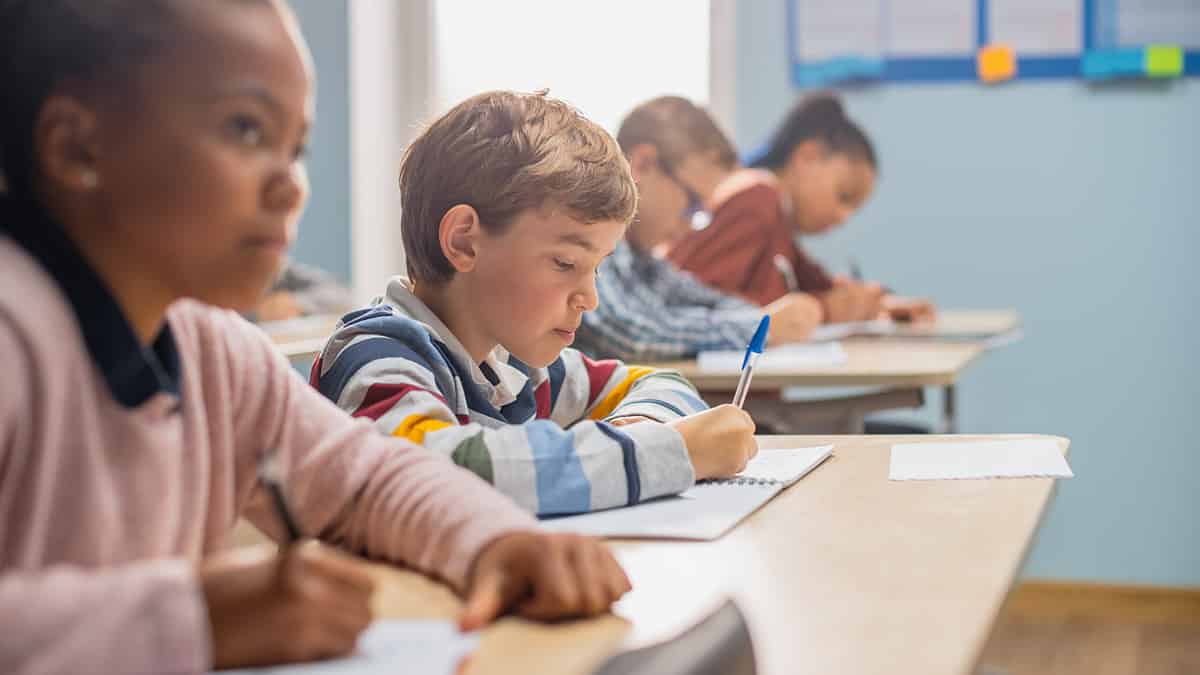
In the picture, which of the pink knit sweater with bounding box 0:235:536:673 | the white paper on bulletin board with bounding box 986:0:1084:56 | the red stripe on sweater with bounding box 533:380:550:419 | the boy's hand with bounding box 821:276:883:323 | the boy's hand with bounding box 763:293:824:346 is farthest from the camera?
the white paper on bulletin board with bounding box 986:0:1084:56

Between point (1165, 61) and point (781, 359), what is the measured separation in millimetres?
1990

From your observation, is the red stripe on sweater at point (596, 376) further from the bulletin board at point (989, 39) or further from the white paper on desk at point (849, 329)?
the bulletin board at point (989, 39)

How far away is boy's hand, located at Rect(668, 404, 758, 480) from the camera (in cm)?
109

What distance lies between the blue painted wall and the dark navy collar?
323 cm

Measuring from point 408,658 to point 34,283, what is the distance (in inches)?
9.2

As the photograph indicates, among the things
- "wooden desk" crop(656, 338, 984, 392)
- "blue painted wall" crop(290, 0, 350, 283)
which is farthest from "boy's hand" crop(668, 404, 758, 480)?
"blue painted wall" crop(290, 0, 350, 283)

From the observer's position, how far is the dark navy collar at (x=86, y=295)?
61 centimetres

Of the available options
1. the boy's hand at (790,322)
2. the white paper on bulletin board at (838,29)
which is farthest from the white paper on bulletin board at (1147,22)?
the boy's hand at (790,322)

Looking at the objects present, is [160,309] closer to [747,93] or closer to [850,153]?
[850,153]

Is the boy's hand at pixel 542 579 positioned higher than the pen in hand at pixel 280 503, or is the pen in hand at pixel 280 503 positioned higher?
the pen in hand at pixel 280 503

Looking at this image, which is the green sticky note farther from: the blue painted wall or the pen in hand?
the pen in hand

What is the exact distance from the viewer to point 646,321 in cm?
257

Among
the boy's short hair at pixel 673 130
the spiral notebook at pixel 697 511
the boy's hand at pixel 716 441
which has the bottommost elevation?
the spiral notebook at pixel 697 511

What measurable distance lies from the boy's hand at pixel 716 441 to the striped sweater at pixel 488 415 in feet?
0.08
